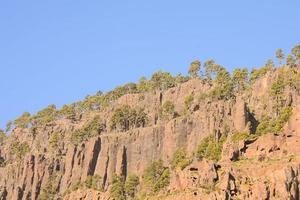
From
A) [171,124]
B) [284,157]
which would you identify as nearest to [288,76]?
[171,124]

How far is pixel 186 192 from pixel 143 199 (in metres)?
18.9

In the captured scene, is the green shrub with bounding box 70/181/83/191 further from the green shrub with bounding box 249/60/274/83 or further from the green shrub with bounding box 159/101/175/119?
the green shrub with bounding box 249/60/274/83

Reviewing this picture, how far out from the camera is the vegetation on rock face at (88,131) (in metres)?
193

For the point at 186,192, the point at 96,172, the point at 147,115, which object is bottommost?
the point at 186,192

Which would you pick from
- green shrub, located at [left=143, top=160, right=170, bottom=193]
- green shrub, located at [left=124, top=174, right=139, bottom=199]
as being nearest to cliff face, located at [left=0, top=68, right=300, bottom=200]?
green shrub, located at [left=124, top=174, right=139, bottom=199]

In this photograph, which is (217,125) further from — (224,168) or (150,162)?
(224,168)

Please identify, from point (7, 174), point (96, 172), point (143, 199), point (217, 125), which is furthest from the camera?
point (7, 174)

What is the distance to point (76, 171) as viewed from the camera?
182 m

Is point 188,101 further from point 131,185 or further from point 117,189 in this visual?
point 117,189

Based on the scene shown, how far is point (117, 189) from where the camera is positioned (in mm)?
163875

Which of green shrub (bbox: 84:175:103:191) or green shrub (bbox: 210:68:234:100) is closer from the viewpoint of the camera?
green shrub (bbox: 84:175:103:191)

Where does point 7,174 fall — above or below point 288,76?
below

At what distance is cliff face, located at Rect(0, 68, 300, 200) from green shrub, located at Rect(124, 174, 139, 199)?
3964 mm

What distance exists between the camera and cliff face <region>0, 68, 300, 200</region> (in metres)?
129
